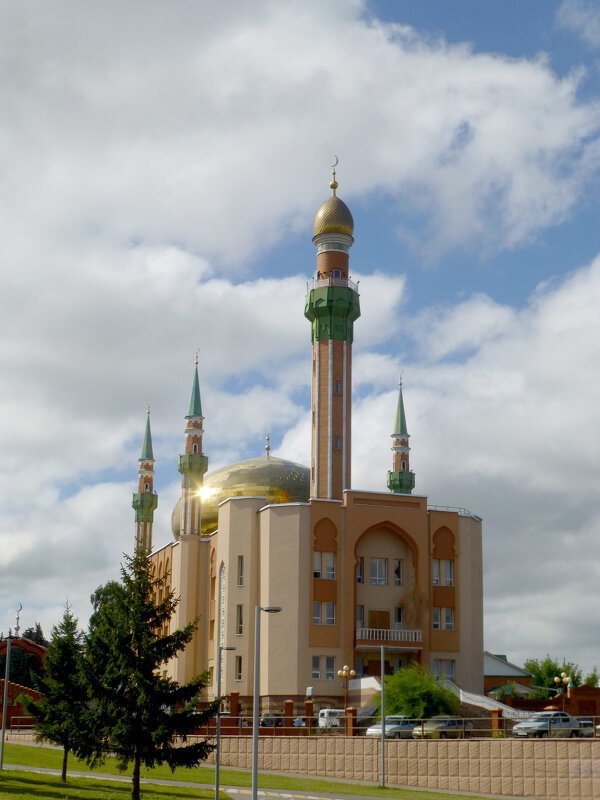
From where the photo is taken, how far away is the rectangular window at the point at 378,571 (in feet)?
216

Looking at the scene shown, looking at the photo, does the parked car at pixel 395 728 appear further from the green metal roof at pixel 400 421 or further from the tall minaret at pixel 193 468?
the green metal roof at pixel 400 421

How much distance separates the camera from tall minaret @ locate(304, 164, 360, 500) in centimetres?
6844

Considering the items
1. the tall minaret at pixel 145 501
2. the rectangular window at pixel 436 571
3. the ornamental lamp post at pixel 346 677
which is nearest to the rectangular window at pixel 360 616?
the ornamental lamp post at pixel 346 677

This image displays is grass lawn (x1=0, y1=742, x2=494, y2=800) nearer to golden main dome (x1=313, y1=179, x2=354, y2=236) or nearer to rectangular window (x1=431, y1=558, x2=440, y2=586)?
rectangular window (x1=431, y1=558, x2=440, y2=586)

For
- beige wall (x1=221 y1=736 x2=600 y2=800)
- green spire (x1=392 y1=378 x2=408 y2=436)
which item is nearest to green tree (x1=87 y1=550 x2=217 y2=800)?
beige wall (x1=221 y1=736 x2=600 y2=800)

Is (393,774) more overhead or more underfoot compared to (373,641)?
more underfoot

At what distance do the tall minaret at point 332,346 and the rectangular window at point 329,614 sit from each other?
23.4 feet

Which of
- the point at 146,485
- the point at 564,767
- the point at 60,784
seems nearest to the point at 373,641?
the point at 564,767

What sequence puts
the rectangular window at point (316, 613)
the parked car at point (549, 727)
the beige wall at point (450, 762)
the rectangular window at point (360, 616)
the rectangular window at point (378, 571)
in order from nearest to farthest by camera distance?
the beige wall at point (450, 762), the parked car at point (549, 727), the rectangular window at point (316, 613), the rectangular window at point (360, 616), the rectangular window at point (378, 571)

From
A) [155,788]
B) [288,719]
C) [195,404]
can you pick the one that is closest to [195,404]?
[195,404]

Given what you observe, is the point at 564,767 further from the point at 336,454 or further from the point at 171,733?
the point at 336,454

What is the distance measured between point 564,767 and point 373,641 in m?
25.0

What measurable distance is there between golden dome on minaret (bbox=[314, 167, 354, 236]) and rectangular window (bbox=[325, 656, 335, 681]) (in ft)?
88.8

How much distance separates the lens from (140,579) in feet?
110
